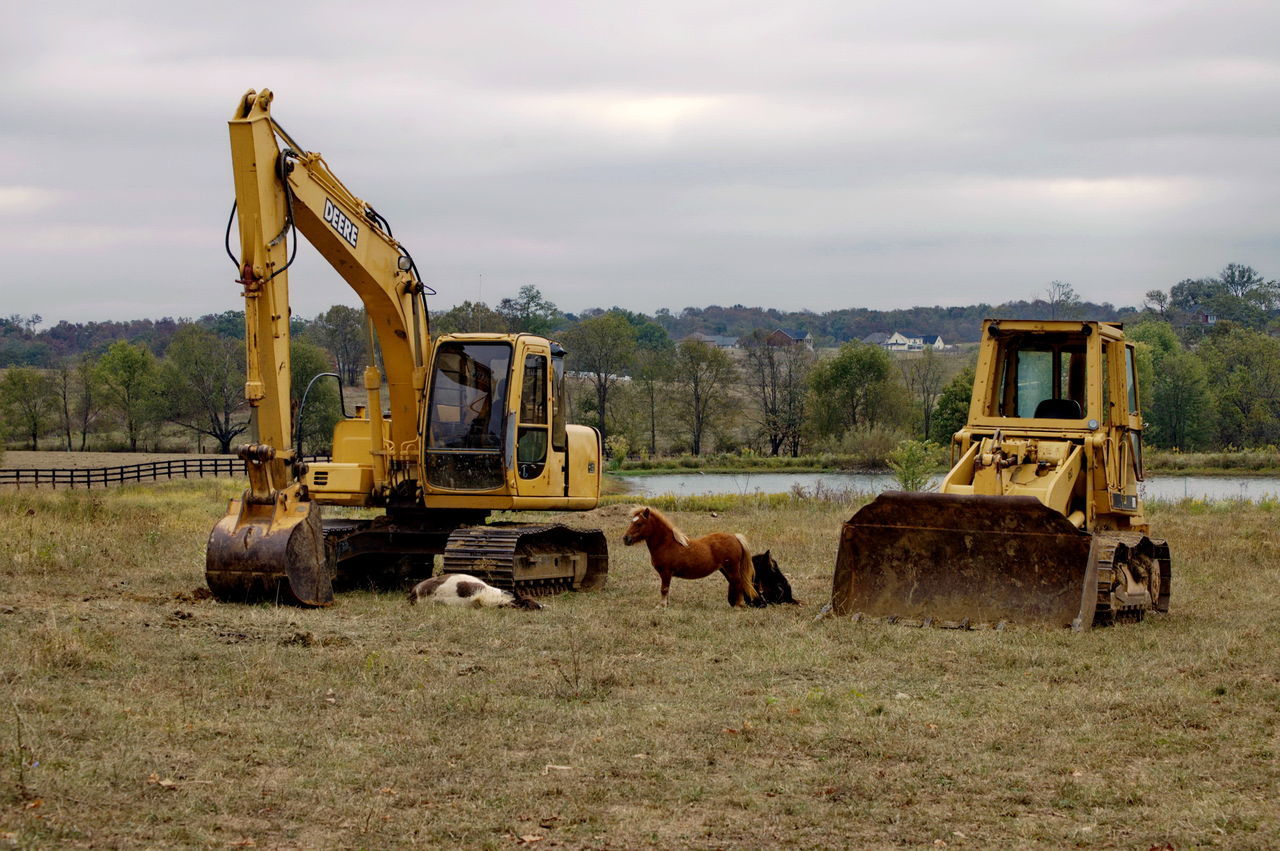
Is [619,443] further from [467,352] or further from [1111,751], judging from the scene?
[1111,751]

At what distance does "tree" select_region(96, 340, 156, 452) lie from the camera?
232 ft

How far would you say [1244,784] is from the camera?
656 cm

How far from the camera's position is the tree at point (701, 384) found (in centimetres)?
7175

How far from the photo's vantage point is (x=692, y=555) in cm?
1304

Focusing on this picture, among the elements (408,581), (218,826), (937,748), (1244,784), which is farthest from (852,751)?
(408,581)

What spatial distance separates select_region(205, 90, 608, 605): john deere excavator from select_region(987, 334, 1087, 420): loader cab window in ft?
15.2

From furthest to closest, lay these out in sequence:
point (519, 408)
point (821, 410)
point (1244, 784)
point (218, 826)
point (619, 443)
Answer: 1. point (821, 410)
2. point (619, 443)
3. point (519, 408)
4. point (1244, 784)
5. point (218, 826)

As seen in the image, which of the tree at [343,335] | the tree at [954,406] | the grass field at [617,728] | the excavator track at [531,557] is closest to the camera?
the grass field at [617,728]

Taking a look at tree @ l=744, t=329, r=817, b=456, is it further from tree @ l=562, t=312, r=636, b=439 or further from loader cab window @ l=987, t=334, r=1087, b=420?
loader cab window @ l=987, t=334, r=1087, b=420

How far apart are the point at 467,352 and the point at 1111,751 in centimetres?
872

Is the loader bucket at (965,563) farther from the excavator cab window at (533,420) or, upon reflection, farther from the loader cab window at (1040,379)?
the excavator cab window at (533,420)

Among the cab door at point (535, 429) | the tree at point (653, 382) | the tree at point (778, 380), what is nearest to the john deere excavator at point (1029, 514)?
the cab door at point (535, 429)

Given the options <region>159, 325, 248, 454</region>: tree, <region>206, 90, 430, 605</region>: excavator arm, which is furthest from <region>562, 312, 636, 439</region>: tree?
<region>206, 90, 430, 605</region>: excavator arm

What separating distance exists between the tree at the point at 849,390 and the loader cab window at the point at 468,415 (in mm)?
52542
